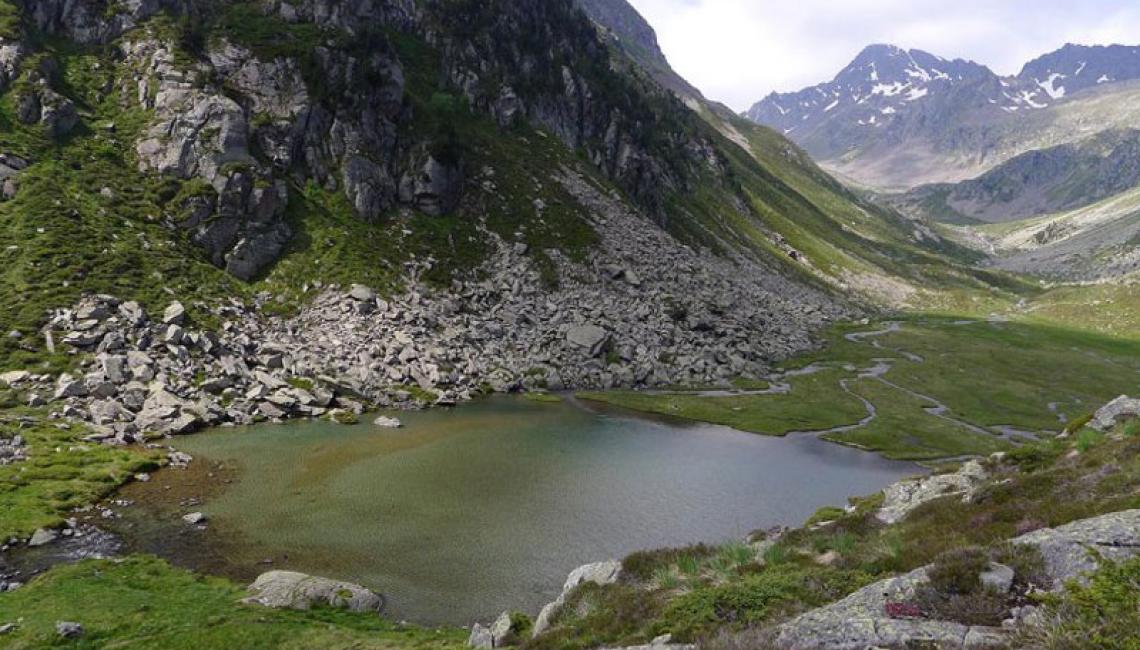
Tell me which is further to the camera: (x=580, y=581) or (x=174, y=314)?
(x=174, y=314)

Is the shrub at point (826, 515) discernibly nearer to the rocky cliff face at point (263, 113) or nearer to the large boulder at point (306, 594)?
the large boulder at point (306, 594)

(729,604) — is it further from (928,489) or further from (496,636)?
(928,489)

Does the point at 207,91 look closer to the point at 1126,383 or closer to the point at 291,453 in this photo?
the point at 291,453

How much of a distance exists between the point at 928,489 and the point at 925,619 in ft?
104

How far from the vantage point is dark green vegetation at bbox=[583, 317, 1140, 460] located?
10262 centimetres

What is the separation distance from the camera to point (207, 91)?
5059 inches

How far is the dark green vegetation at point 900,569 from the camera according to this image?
16.0 meters

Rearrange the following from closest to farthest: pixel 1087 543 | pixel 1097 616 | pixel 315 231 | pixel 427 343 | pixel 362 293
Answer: pixel 1097 616
pixel 1087 543
pixel 427 343
pixel 362 293
pixel 315 231

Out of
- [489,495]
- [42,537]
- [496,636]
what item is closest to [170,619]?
[496,636]

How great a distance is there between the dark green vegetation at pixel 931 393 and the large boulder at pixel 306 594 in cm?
7012

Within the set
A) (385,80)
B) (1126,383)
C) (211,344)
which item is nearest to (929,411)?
(1126,383)

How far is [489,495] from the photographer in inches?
2395

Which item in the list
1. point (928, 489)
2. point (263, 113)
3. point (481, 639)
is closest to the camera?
point (481, 639)

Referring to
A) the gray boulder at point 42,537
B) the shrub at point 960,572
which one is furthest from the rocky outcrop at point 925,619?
the gray boulder at point 42,537
